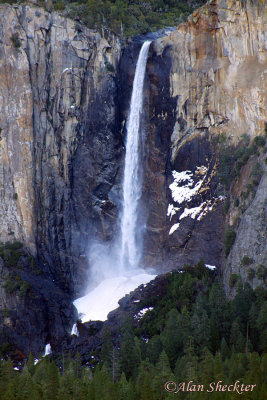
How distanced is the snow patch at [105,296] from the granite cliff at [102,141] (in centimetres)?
143

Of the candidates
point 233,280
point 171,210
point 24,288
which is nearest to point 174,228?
point 171,210

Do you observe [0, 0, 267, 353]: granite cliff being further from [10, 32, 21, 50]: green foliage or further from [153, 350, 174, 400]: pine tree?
[153, 350, 174, 400]: pine tree

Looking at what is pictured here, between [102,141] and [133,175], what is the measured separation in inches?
195

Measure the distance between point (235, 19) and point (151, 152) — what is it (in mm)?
16187

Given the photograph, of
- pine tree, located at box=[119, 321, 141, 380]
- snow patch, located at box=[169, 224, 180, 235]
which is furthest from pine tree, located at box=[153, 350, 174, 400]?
snow patch, located at box=[169, 224, 180, 235]

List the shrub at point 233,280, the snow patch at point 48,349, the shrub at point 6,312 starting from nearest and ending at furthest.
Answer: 1. the shrub at point 233,280
2. the snow patch at point 48,349
3. the shrub at point 6,312

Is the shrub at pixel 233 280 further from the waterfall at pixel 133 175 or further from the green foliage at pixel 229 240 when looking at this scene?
the waterfall at pixel 133 175

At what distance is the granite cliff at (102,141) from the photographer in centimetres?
6975

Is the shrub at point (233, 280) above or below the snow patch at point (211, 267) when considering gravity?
below

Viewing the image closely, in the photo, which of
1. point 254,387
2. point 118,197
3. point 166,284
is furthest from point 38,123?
point 254,387

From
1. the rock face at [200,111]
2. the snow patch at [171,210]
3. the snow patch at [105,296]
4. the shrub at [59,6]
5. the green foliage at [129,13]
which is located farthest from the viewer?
the shrub at [59,6]

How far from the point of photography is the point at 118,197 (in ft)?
→ 259

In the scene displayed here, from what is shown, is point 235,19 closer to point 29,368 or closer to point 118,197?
point 118,197

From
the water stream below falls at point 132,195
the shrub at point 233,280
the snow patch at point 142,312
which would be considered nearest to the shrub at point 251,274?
the shrub at point 233,280
